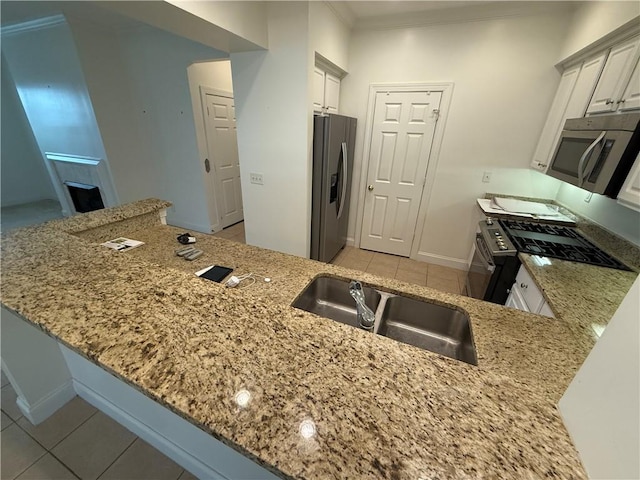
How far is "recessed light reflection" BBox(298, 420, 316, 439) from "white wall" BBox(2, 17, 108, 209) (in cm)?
417

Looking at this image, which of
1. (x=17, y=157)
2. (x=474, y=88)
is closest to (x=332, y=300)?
(x=474, y=88)

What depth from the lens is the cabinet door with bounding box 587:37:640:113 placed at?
1.53 meters

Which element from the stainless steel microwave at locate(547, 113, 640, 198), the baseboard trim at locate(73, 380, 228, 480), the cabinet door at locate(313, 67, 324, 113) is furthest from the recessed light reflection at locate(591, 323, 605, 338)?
the cabinet door at locate(313, 67, 324, 113)

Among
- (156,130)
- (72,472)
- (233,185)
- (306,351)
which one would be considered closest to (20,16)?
(156,130)

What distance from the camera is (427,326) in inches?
45.2

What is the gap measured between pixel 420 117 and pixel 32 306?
3.35 meters

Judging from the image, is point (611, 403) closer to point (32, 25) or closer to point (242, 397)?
point (242, 397)

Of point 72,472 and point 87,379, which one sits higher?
point 87,379

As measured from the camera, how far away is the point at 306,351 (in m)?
0.64

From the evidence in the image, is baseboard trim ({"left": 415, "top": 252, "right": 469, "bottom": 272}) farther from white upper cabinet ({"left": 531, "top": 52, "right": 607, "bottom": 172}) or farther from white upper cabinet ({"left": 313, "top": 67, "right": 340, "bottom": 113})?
white upper cabinet ({"left": 313, "top": 67, "right": 340, "bottom": 113})

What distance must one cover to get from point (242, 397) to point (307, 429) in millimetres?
152

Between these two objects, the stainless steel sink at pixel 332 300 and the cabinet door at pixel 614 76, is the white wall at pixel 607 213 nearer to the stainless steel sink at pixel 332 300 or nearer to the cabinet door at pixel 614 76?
the cabinet door at pixel 614 76

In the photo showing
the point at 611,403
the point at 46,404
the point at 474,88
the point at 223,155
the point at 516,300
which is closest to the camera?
the point at 611,403

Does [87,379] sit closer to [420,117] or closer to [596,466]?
[596,466]
